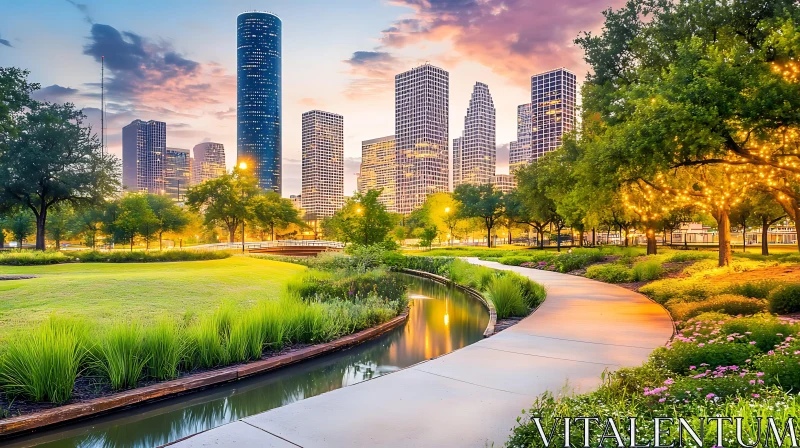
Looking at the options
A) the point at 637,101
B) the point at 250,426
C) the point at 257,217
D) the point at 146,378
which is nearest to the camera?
the point at 250,426

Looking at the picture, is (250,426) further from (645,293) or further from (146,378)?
(645,293)

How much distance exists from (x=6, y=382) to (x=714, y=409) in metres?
8.27

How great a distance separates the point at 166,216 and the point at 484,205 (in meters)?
46.2

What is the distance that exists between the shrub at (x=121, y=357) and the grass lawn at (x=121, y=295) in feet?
7.35

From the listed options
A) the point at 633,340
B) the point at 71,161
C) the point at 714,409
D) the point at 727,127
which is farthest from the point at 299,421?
the point at 71,161

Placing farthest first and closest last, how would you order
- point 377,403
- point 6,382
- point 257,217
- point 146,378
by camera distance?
point 257,217 < point 146,378 < point 6,382 < point 377,403

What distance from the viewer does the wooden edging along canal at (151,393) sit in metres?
5.45

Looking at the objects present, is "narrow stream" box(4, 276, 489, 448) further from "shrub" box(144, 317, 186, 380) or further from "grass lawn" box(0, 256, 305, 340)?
"grass lawn" box(0, 256, 305, 340)

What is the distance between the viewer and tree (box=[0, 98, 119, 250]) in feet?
113

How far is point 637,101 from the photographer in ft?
41.5

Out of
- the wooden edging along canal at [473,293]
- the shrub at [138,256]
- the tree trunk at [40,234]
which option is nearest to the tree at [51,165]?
the tree trunk at [40,234]

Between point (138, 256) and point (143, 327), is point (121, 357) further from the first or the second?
point (138, 256)

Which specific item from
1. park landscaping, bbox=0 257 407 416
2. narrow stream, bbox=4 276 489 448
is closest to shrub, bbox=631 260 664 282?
narrow stream, bbox=4 276 489 448

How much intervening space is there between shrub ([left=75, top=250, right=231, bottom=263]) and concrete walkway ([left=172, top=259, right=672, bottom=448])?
26534 millimetres
